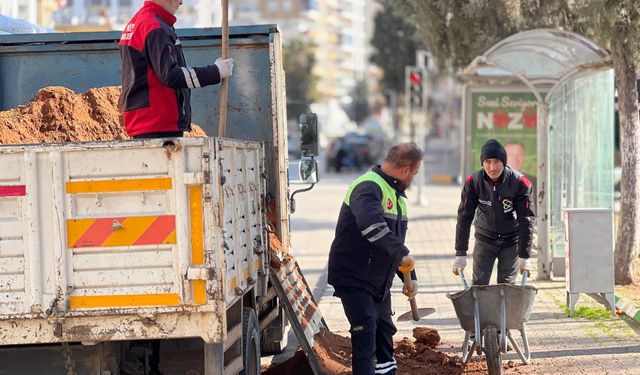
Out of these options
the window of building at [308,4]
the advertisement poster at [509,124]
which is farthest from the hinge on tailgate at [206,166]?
the window of building at [308,4]

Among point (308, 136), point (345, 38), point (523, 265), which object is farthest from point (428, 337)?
point (345, 38)

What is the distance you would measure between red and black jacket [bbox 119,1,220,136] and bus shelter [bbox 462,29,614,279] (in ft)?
23.8

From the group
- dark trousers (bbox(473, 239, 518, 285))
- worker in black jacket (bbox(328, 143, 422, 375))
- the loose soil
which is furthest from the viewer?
the loose soil

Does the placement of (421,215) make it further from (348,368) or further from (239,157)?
(239,157)

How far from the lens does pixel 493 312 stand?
825 centimetres

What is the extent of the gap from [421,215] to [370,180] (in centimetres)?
1810

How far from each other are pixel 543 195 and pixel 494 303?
5.96 metres

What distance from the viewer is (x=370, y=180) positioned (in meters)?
7.34

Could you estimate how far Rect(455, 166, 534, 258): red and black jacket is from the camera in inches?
358

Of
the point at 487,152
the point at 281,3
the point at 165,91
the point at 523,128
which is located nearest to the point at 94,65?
the point at 165,91

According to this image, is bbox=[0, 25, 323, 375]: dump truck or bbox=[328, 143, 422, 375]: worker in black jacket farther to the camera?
bbox=[328, 143, 422, 375]: worker in black jacket

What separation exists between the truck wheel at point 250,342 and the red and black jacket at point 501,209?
7.84 feet

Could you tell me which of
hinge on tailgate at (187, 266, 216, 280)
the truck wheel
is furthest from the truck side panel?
the truck wheel

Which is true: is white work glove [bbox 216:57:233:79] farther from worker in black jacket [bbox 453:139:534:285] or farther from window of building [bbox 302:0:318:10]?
window of building [bbox 302:0:318:10]
